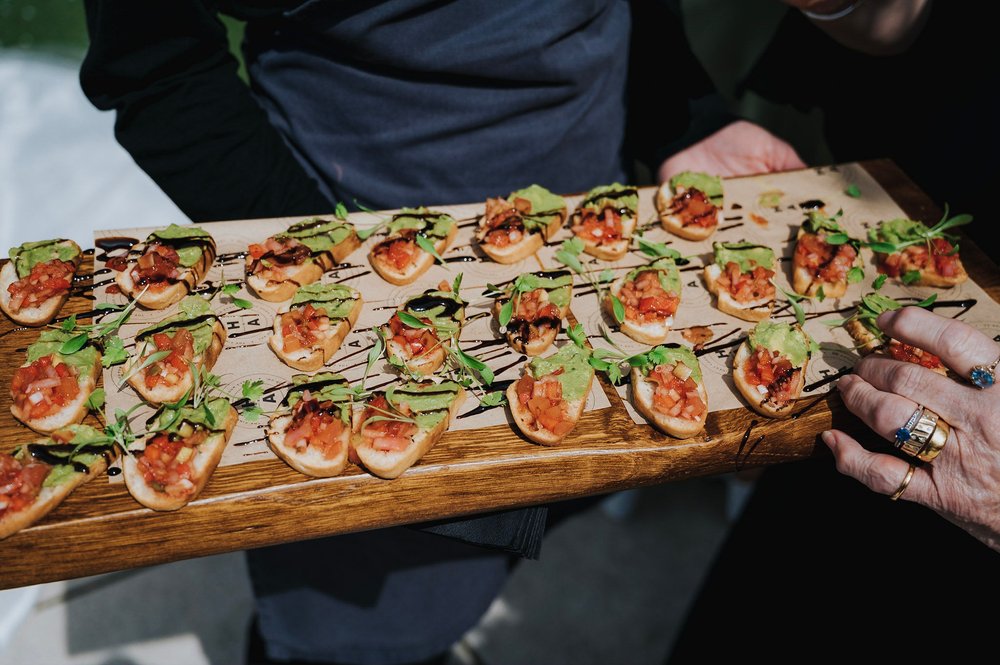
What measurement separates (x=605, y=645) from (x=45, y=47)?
20.4ft

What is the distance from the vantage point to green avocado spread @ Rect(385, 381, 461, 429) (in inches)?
72.4

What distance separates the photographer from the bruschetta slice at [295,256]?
2205mm

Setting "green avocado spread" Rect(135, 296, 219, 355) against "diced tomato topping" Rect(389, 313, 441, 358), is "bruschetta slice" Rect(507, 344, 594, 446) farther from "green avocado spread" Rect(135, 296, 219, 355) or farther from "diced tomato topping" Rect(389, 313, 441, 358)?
"green avocado spread" Rect(135, 296, 219, 355)

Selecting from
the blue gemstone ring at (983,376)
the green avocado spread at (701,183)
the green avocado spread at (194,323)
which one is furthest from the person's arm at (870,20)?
the green avocado spread at (194,323)

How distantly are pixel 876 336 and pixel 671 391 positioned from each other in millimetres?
810

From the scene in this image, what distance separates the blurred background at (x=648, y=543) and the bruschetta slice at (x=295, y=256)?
2.09m

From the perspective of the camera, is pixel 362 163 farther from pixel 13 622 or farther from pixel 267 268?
pixel 13 622

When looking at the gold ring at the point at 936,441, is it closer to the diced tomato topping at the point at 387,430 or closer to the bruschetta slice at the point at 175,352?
the diced tomato topping at the point at 387,430

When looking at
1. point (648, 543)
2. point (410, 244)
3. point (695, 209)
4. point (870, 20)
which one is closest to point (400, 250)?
point (410, 244)

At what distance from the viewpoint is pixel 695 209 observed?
2529 mm

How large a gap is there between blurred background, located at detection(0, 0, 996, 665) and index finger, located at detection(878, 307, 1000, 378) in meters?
1.23

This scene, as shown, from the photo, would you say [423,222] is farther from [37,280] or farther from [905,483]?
[905,483]

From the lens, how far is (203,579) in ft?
11.5

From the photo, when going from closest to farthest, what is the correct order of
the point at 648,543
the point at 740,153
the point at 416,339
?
the point at 416,339
the point at 740,153
the point at 648,543
